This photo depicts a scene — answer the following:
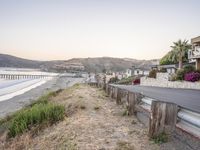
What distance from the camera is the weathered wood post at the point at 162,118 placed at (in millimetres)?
5766

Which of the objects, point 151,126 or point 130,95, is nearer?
point 151,126

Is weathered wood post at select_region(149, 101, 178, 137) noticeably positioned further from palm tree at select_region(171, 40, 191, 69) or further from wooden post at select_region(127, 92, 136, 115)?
palm tree at select_region(171, 40, 191, 69)

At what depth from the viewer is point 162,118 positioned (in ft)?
19.1

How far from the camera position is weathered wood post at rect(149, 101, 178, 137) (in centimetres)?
577

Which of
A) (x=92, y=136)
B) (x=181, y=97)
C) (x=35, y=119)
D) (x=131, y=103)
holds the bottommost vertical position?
(x=35, y=119)

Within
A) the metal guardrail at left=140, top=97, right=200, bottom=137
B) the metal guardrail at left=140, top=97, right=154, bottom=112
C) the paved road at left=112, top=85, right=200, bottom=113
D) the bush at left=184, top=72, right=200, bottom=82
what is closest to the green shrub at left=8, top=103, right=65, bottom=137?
the metal guardrail at left=140, top=97, right=154, bottom=112

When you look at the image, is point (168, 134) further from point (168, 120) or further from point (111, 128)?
point (111, 128)

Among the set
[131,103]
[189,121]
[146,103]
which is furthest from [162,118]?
[131,103]

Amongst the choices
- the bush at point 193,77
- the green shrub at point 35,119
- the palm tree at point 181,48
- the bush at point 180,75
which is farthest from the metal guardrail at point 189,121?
the palm tree at point 181,48

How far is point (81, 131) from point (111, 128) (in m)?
0.76

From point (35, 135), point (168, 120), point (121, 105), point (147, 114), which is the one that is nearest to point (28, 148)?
point (35, 135)

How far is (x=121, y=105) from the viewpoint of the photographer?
12.1 metres

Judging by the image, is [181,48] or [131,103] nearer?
[131,103]

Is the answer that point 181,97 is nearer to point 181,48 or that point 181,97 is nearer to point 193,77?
point 193,77
